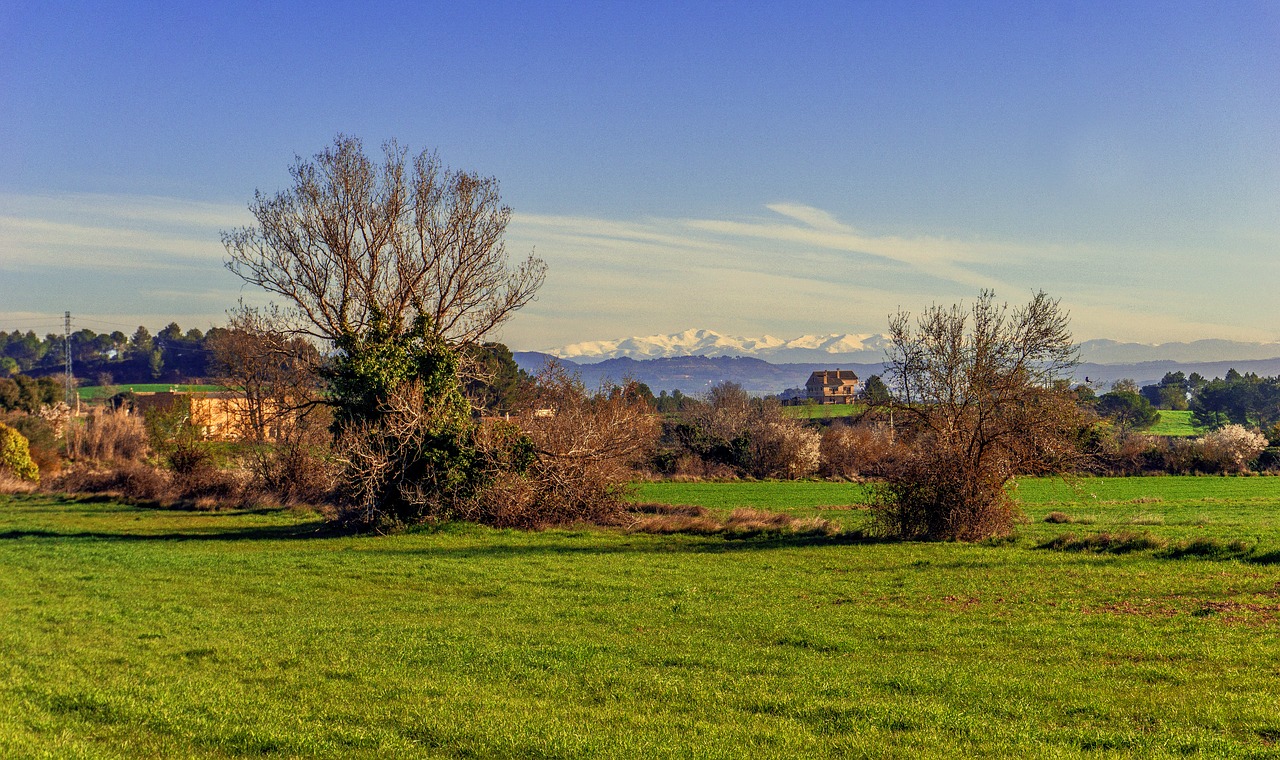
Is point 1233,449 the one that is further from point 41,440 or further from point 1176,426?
point 41,440

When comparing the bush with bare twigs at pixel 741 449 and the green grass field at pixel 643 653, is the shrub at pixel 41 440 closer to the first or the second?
the bush with bare twigs at pixel 741 449

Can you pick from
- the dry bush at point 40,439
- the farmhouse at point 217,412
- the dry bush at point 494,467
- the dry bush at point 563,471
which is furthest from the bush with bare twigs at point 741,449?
the dry bush at point 40,439

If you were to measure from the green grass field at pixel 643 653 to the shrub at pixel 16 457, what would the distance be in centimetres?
4318

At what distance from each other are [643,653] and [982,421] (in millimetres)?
19795

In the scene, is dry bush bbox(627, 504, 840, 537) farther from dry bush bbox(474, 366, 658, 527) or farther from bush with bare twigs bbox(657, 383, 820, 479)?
bush with bare twigs bbox(657, 383, 820, 479)

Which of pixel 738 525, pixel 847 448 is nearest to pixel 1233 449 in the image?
pixel 847 448

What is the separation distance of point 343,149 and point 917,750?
114 feet

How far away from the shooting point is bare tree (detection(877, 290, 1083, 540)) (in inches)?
1183

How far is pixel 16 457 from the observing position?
6481cm

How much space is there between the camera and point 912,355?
31375 millimetres

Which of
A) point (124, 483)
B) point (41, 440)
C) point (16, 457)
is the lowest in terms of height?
point (124, 483)

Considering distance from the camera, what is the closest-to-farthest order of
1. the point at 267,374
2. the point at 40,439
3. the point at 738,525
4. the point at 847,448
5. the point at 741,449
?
1. the point at 738,525
2. the point at 267,374
3. the point at 847,448
4. the point at 741,449
5. the point at 40,439

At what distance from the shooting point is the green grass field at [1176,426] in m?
107

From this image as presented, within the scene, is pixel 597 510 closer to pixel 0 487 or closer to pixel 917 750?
pixel 917 750
